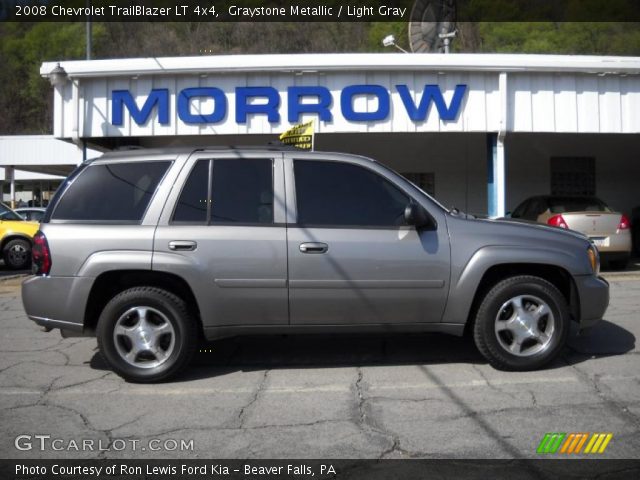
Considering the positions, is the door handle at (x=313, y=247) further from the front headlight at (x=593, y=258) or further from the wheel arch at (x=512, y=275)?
the front headlight at (x=593, y=258)

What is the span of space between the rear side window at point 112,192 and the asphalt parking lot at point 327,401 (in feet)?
4.56

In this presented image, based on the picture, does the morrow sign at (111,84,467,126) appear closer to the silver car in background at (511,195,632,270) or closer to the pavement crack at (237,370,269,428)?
the silver car in background at (511,195,632,270)

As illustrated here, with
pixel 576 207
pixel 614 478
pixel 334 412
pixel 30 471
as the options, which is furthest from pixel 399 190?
pixel 576 207

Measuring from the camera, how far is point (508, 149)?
1537 cm

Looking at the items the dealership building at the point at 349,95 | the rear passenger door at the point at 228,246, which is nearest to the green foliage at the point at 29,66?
the dealership building at the point at 349,95

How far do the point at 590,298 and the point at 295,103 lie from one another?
279 inches

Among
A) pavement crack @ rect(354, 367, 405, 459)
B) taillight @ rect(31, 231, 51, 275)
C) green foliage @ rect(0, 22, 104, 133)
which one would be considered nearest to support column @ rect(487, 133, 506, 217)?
pavement crack @ rect(354, 367, 405, 459)

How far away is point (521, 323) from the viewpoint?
4.75 meters

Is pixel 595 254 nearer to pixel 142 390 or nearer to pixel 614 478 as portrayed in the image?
pixel 614 478

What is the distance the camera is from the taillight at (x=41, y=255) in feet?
15.0

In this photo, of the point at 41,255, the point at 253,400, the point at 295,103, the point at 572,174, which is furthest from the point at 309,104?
the point at 572,174

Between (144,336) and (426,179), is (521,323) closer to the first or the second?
(144,336)

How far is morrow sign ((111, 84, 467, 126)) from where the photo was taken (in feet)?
34.9

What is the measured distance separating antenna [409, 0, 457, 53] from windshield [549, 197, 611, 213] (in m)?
4.20
